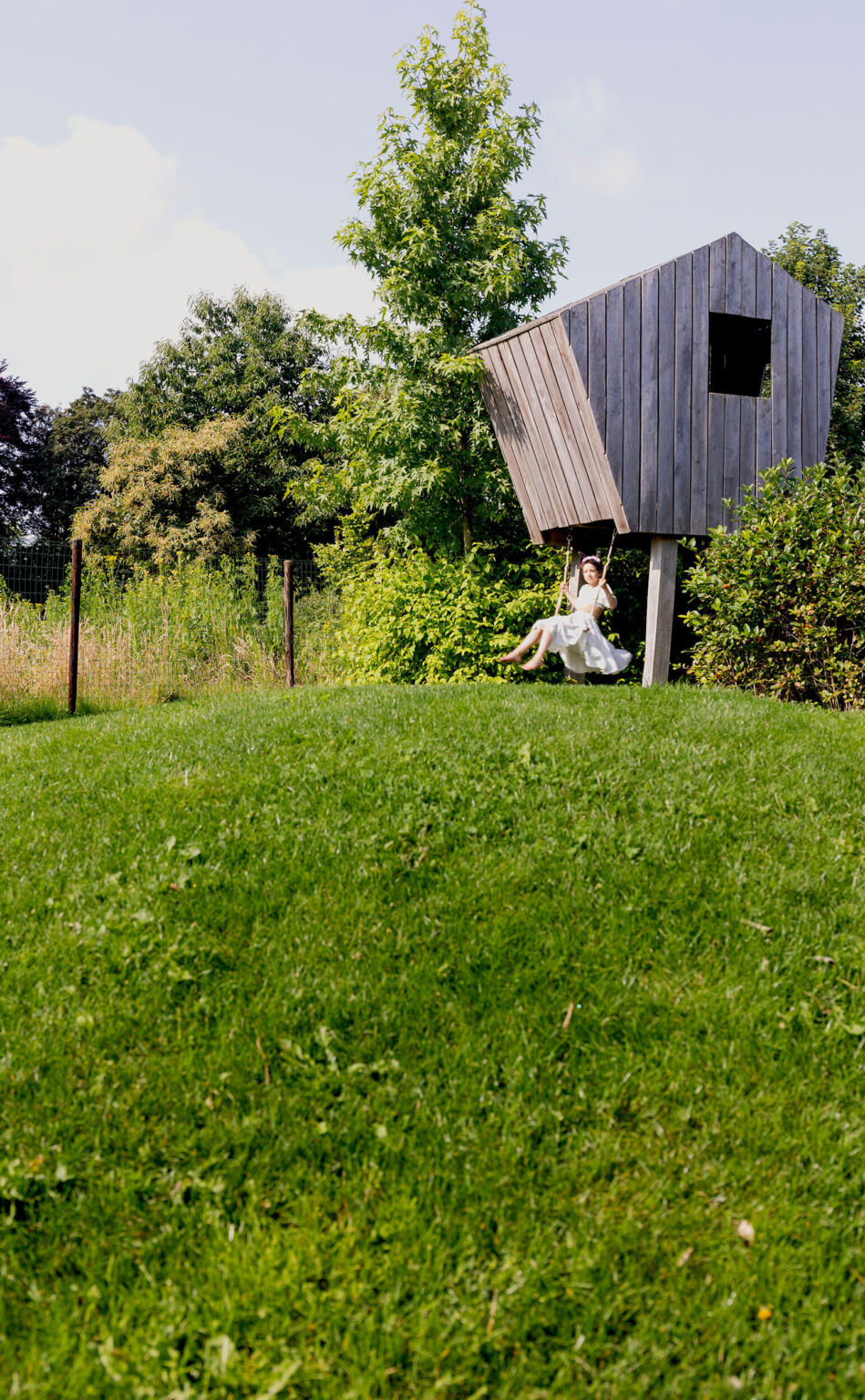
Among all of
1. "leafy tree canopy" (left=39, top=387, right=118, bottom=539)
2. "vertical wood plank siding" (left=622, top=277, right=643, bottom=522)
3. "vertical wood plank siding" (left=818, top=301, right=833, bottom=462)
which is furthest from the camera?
"leafy tree canopy" (left=39, top=387, right=118, bottom=539)

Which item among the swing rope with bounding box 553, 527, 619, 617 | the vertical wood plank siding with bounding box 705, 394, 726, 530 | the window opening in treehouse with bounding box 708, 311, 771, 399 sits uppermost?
the window opening in treehouse with bounding box 708, 311, 771, 399

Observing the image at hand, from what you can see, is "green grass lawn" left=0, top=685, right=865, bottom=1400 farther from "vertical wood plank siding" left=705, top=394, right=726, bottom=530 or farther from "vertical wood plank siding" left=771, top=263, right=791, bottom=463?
"vertical wood plank siding" left=771, top=263, right=791, bottom=463

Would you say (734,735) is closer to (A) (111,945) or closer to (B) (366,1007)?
(B) (366,1007)

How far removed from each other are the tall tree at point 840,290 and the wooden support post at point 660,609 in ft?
58.8

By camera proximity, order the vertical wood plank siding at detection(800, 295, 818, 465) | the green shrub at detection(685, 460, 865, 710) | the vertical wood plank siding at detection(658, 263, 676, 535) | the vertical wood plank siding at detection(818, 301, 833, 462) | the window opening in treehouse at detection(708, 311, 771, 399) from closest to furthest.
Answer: the green shrub at detection(685, 460, 865, 710) → the vertical wood plank siding at detection(658, 263, 676, 535) → the vertical wood plank siding at detection(800, 295, 818, 465) → the vertical wood plank siding at detection(818, 301, 833, 462) → the window opening in treehouse at detection(708, 311, 771, 399)

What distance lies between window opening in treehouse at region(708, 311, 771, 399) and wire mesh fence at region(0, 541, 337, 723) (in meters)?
7.96

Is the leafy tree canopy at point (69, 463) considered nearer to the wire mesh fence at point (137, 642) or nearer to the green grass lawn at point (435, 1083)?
the wire mesh fence at point (137, 642)

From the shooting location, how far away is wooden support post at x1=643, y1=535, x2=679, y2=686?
1170cm

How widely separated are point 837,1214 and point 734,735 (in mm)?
4063

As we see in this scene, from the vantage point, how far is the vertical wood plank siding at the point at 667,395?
433 inches

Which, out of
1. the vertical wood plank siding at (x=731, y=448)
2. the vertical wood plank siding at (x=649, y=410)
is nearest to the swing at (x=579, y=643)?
the vertical wood plank siding at (x=649, y=410)

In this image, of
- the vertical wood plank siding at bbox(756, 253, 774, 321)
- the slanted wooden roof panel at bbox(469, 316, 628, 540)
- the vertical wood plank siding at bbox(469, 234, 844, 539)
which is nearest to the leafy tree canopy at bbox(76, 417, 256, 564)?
the slanted wooden roof panel at bbox(469, 316, 628, 540)

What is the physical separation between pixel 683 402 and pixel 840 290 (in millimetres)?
20949

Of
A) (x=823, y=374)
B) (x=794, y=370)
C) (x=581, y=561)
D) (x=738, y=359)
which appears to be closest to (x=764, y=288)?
(x=794, y=370)
